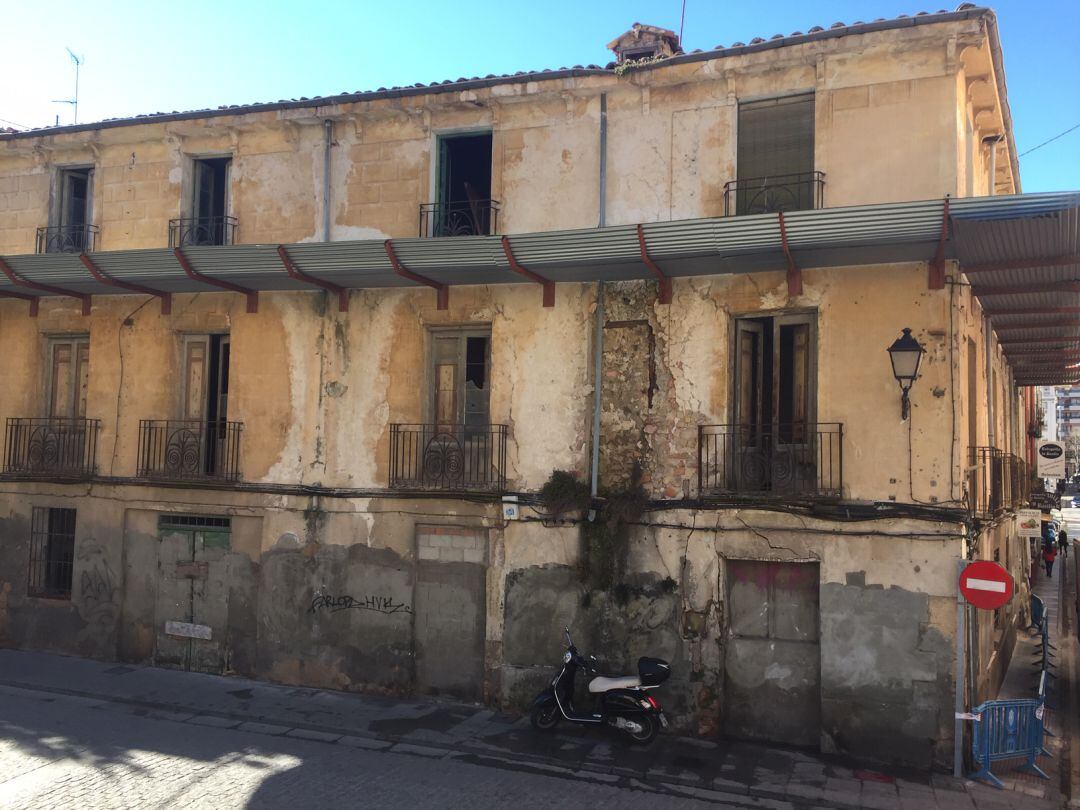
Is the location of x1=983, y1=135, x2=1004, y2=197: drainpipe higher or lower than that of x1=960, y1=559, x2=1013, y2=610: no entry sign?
higher

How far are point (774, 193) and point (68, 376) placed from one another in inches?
467

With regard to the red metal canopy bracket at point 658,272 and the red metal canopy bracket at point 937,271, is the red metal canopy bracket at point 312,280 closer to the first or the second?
the red metal canopy bracket at point 658,272

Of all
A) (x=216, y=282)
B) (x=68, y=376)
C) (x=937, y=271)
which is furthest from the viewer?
(x=68, y=376)

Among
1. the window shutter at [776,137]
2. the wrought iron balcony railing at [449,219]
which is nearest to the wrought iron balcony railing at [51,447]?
the wrought iron balcony railing at [449,219]

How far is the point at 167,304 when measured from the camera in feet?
44.4

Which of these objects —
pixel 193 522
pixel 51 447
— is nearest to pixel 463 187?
pixel 193 522

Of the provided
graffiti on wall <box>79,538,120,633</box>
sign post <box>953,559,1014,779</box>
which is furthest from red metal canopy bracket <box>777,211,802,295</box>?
graffiti on wall <box>79,538,120,633</box>

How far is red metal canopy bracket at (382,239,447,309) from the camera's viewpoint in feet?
36.2

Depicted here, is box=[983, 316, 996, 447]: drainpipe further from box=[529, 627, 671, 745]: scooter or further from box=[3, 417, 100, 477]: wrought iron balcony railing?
box=[3, 417, 100, 477]: wrought iron balcony railing

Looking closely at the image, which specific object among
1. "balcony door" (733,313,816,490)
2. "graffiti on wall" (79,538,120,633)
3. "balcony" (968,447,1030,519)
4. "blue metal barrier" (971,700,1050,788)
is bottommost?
"blue metal barrier" (971,700,1050,788)

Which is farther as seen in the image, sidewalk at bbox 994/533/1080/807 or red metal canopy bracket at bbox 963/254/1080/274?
red metal canopy bracket at bbox 963/254/1080/274

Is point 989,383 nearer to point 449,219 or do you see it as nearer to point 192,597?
point 449,219

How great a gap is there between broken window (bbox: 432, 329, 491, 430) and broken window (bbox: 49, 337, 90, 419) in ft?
21.0

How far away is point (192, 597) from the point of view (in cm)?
1323
